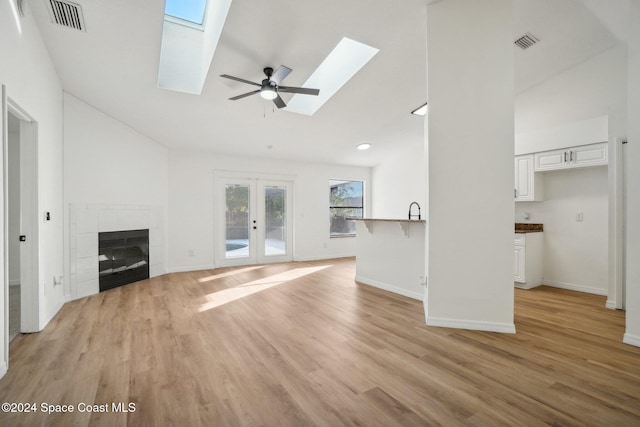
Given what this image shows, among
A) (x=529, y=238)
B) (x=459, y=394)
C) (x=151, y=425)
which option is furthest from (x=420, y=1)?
(x=151, y=425)

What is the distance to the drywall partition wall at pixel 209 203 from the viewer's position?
19.1 feet

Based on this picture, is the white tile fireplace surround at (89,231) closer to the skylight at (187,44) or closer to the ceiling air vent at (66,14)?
the skylight at (187,44)

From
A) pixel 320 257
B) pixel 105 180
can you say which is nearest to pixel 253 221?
pixel 320 257

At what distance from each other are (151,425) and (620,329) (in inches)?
165

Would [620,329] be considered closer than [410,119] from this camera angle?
Yes

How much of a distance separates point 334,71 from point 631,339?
457 cm

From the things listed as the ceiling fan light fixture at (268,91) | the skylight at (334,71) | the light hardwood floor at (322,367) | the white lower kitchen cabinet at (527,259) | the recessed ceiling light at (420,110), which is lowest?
the light hardwood floor at (322,367)

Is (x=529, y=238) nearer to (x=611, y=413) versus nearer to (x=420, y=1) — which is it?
(x=611, y=413)

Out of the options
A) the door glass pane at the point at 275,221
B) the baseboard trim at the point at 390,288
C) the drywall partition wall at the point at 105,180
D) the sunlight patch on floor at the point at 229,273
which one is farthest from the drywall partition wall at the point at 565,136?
the drywall partition wall at the point at 105,180

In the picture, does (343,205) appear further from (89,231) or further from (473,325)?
(89,231)

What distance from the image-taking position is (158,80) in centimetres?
374

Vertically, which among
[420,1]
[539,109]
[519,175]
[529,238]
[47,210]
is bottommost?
[529,238]

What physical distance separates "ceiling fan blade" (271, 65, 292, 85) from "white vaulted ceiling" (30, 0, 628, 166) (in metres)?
0.37

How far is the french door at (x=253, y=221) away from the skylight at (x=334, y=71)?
2.51 metres
